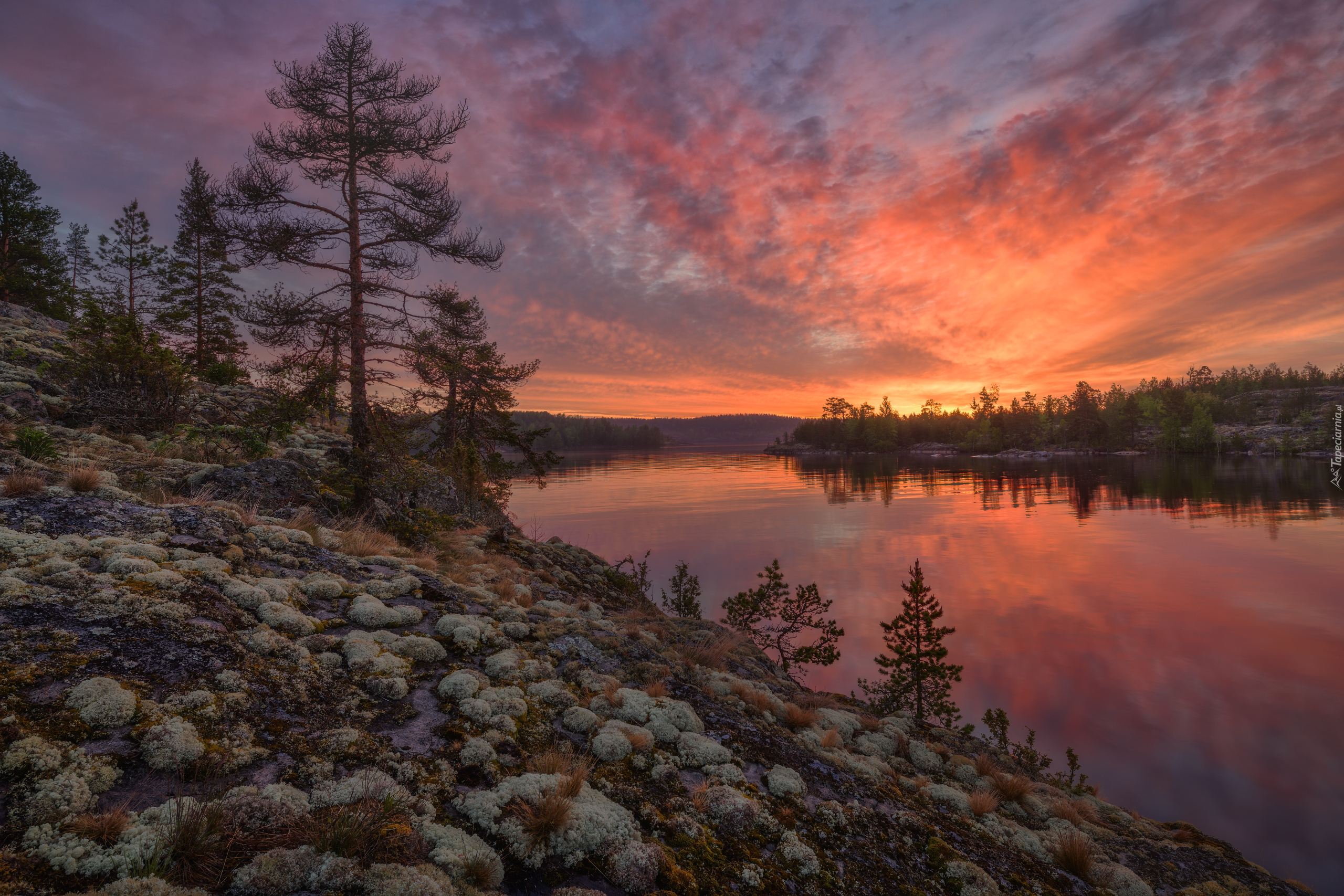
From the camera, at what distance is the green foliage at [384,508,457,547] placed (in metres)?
12.3

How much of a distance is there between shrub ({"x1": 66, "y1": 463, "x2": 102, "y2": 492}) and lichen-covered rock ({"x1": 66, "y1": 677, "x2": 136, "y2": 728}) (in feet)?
19.4

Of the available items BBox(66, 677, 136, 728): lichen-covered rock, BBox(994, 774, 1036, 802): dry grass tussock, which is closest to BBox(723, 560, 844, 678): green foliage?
BBox(994, 774, 1036, 802): dry grass tussock

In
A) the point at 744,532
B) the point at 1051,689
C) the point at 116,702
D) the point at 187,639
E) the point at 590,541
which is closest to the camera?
Answer: the point at 116,702

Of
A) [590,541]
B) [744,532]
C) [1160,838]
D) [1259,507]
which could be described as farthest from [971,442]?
[1160,838]

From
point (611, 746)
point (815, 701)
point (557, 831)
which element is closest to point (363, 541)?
point (611, 746)

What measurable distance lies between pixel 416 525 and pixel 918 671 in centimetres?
1394

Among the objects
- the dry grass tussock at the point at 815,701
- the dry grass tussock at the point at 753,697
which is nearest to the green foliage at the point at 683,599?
the dry grass tussock at the point at 815,701

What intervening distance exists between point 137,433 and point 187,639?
54.0ft

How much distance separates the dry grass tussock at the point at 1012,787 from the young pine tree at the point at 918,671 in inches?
221

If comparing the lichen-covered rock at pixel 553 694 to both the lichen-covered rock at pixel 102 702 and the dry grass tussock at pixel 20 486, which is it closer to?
the lichen-covered rock at pixel 102 702

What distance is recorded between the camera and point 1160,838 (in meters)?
7.14

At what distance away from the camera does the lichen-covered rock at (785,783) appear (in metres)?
4.94

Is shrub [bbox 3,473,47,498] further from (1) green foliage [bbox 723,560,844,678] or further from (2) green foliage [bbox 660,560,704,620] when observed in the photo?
(1) green foliage [bbox 723,560,844,678]

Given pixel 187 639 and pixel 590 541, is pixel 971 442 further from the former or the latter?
pixel 187 639
